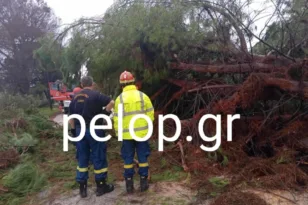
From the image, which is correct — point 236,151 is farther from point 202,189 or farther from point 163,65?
point 163,65

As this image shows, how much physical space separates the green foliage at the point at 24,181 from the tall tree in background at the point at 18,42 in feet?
73.5

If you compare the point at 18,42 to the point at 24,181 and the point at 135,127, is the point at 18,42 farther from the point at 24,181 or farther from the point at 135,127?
the point at 135,127

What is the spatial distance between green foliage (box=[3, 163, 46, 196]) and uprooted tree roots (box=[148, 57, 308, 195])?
2.00m

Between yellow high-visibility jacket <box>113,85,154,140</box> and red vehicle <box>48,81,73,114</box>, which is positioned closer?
yellow high-visibility jacket <box>113,85,154,140</box>

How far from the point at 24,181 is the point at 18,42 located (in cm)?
2431

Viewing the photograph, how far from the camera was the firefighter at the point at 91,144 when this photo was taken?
4.00 metres

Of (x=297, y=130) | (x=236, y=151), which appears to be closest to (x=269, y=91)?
(x=297, y=130)

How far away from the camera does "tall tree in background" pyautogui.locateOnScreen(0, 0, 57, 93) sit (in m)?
25.6

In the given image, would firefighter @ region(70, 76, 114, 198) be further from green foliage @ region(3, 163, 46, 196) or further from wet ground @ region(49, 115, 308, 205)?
green foliage @ region(3, 163, 46, 196)

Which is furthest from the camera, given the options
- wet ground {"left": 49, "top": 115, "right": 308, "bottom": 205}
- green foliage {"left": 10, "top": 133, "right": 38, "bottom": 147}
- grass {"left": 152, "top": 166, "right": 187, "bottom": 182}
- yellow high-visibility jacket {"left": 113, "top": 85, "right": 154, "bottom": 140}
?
green foliage {"left": 10, "top": 133, "right": 38, "bottom": 147}

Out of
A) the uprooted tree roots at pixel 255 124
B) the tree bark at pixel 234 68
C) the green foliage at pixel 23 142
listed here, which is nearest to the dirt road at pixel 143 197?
the uprooted tree roots at pixel 255 124

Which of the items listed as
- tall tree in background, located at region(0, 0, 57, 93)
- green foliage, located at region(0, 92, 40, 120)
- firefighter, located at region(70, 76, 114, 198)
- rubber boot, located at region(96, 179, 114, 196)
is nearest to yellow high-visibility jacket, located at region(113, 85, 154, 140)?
firefighter, located at region(70, 76, 114, 198)

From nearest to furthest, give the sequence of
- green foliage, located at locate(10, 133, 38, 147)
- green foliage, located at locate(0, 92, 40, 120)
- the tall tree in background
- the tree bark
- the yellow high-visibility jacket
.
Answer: the yellow high-visibility jacket, the tree bark, green foliage, located at locate(10, 133, 38, 147), green foliage, located at locate(0, 92, 40, 120), the tall tree in background

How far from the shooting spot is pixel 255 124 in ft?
15.7
